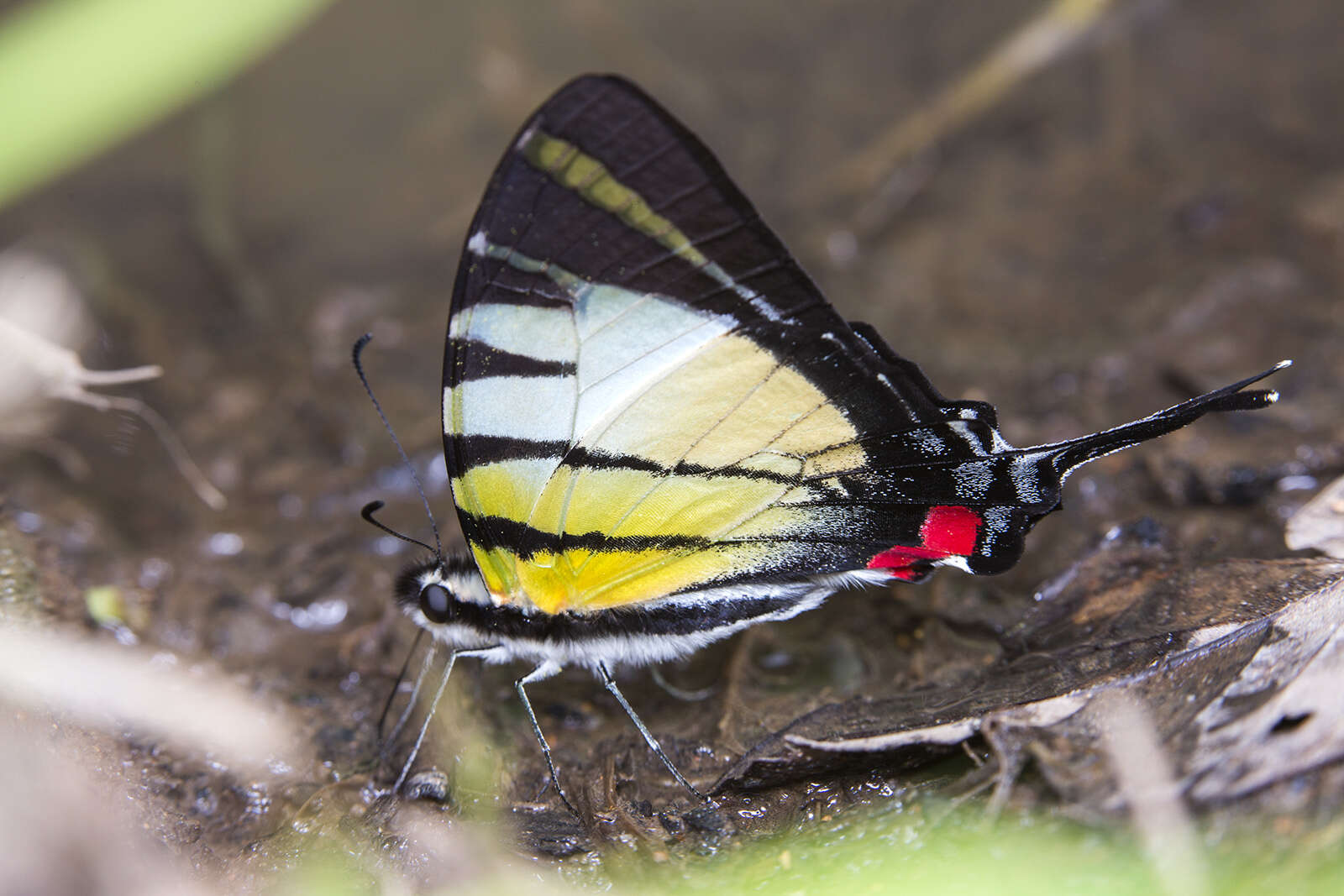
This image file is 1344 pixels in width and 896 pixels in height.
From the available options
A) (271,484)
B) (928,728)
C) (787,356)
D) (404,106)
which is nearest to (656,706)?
(928,728)

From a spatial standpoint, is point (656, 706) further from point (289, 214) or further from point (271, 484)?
point (289, 214)

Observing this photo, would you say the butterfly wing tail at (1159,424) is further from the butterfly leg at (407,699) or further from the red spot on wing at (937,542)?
the butterfly leg at (407,699)

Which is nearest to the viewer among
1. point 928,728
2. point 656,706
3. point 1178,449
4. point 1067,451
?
point 928,728

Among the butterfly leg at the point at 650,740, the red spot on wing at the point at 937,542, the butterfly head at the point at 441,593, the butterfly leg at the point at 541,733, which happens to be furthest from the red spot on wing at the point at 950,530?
the butterfly head at the point at 441,593

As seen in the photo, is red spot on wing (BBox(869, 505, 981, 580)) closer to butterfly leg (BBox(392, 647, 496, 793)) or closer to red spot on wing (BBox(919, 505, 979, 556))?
red spot on wing (BBox(919, 505, 979, 556))

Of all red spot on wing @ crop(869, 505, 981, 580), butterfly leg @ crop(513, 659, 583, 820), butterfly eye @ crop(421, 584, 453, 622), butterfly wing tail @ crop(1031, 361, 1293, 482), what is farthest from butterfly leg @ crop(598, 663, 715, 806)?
butterfly wing tail @ crop(1031, 361, 1293, 482)

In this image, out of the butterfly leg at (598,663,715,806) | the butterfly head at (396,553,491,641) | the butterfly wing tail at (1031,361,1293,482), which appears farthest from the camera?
the butterfly head at (396,553,491,641)

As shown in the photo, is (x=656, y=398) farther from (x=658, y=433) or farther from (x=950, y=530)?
(x=950, y=530)
